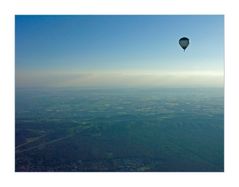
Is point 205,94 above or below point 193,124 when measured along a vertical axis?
above

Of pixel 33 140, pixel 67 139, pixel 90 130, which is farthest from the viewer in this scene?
pixel 90 130

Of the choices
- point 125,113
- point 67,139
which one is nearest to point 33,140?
point 67,139

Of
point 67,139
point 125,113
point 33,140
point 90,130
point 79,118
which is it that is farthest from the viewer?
point 125,113

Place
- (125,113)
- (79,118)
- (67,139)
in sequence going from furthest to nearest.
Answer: (125,113)
(79,118)
(67,139)
